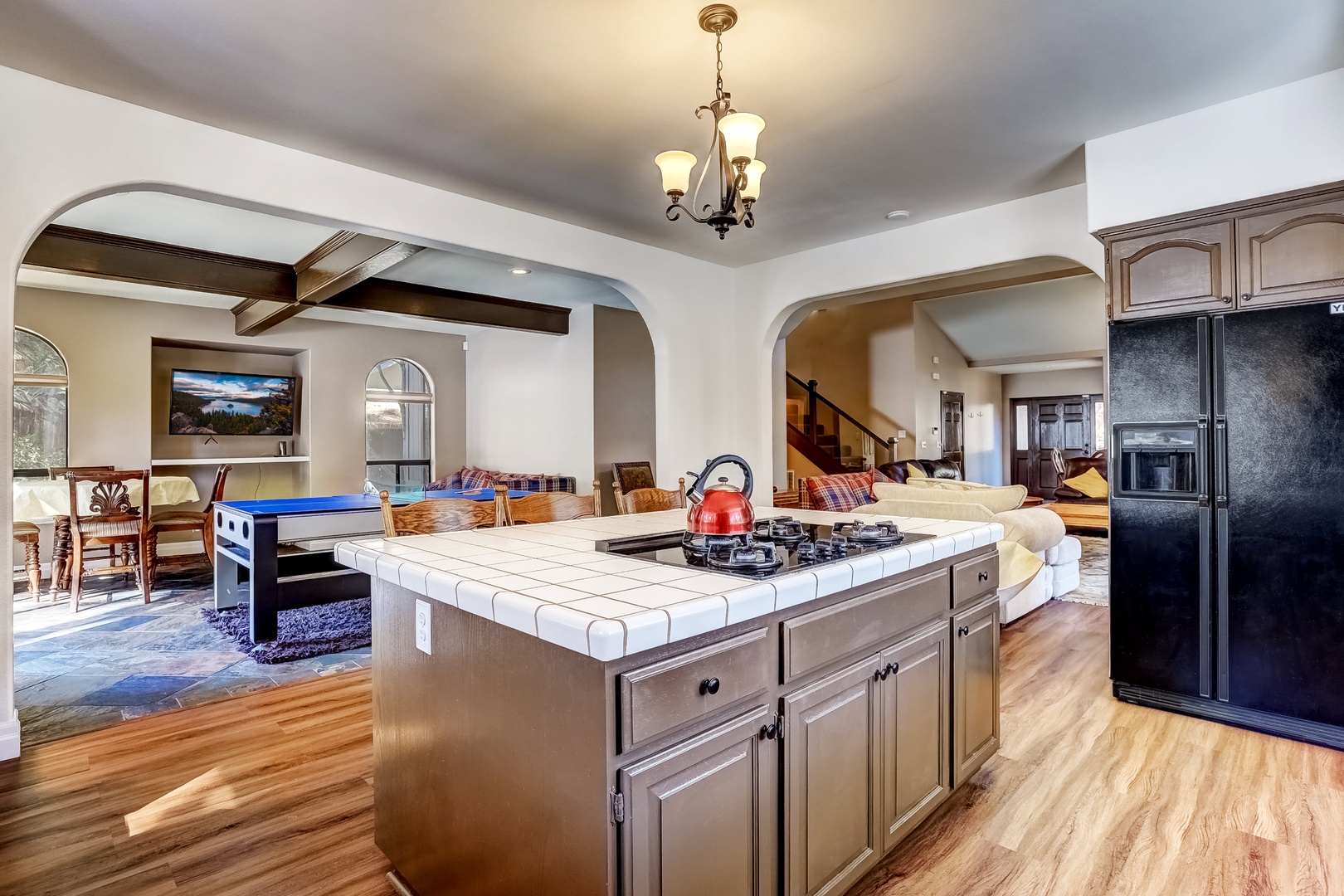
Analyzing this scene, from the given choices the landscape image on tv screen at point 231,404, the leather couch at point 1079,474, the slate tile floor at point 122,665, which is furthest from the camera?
the leather couch at point 1079,474

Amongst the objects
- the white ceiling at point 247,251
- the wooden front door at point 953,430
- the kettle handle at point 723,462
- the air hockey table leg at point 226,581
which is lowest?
the air hockey table leg at point 226,581

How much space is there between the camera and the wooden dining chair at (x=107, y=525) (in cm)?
461

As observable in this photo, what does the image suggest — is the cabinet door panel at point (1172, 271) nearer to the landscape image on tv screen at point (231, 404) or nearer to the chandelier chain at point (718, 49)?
the chandelier chain at point (718, 49)

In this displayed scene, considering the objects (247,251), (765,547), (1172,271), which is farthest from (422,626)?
(247,251)

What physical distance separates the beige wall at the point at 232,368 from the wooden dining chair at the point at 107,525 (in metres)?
1.92

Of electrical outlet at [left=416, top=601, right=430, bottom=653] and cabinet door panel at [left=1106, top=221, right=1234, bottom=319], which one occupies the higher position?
cabinet door panel at [left=1106, top=221, right=1234, bottom=319]

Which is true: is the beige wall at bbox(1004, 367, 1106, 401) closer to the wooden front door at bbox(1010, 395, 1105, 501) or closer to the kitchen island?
the wooden front door at bbox(1010, 395, 1105, 501)

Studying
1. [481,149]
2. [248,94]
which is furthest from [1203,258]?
[248,94]

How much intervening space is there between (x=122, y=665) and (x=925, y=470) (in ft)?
24.6

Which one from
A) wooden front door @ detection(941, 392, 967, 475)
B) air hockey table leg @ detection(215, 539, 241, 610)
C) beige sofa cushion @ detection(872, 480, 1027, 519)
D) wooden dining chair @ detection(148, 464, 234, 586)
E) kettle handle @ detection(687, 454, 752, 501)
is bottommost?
air hockey table leg @ detection(215, 539, 241, 610)

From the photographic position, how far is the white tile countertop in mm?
1115

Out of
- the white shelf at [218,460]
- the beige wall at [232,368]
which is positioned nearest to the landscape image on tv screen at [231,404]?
the beige wall at [232,368]

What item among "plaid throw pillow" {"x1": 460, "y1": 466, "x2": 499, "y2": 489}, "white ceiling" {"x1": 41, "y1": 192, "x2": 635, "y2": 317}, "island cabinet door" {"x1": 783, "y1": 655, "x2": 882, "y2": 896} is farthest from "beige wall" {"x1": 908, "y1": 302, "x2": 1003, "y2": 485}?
"island cabinet door" {"x1": 783, "y1": 655, "x2": 882, "y2": 896}

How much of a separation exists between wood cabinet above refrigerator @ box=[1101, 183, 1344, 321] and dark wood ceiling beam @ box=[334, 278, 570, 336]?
4987 mm
